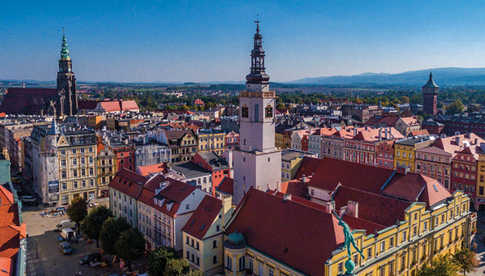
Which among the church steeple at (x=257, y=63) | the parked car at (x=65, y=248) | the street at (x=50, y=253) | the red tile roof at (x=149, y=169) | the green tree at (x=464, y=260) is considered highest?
the church steeple at (x=257, y=63)

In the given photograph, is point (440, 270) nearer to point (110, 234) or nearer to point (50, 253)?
point (110, 234)

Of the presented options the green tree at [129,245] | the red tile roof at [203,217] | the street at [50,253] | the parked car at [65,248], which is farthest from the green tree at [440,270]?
the parked car at [65,248]

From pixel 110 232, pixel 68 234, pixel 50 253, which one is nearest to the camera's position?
pixel 110 232

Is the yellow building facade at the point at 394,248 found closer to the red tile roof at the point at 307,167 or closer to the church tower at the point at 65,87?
the red tile roof at the point at 307,167

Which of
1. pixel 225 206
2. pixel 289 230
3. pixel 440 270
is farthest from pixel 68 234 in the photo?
pixel 440 270

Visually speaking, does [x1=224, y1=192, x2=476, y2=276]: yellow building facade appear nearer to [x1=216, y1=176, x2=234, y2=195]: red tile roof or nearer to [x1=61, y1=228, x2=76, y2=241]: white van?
[x1=216, y1=176, x2=234, y2=195]: red tile roof

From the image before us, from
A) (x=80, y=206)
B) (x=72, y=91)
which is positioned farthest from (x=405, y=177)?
(x=72, y=91)
